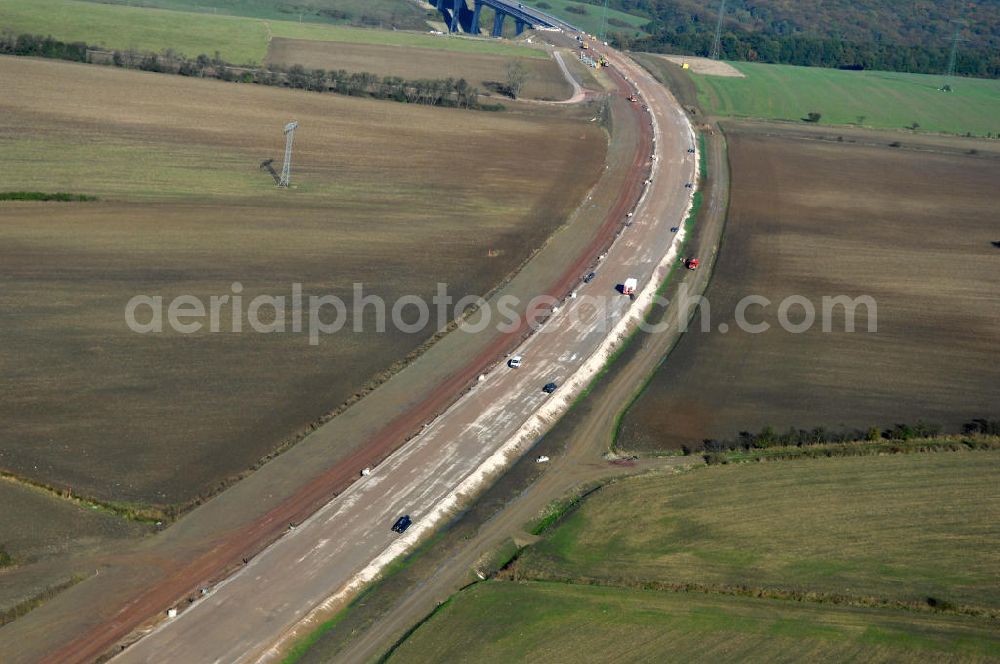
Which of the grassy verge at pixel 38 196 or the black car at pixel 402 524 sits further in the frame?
the grassy verge at pixel 38 196

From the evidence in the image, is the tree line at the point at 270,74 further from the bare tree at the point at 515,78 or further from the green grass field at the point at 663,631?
the green grass field at the point at 663,631

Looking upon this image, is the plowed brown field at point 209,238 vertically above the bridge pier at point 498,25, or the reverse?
the bridge pier at point 498,25

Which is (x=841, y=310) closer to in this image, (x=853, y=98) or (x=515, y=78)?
(x=515, y=78)

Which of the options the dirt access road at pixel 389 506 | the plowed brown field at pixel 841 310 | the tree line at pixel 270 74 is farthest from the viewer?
the tree line at pixel 270 74

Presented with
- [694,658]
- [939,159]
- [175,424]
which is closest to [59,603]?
[175,424]

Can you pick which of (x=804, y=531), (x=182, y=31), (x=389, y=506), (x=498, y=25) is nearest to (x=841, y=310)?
(x=804, y=531)

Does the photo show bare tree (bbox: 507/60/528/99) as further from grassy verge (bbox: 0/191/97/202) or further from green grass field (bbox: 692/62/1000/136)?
grassy verge (bbox: 0/191/97/202)

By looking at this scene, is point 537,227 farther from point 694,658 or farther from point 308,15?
point 308,15

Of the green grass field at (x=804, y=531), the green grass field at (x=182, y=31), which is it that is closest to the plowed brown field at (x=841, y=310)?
the green grass field at (x=804, y=531)
